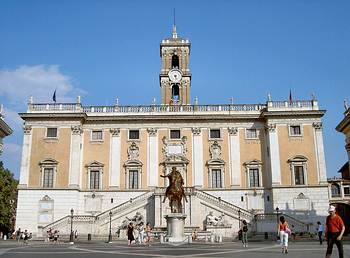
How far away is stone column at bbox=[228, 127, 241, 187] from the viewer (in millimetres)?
41531

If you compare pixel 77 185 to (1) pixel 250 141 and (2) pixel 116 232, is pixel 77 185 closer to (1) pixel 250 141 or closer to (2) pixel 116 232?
(2) pixel 116 232

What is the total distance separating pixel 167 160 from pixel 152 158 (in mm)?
1464

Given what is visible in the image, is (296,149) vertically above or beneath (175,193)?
above

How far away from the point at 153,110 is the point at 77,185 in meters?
10.2

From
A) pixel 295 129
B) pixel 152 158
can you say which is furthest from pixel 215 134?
pixel 295 129

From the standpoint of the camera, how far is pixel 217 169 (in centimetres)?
4178

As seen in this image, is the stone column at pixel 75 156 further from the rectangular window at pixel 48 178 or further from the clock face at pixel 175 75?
the clock face at pixel 175 75

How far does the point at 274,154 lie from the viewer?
4106cm

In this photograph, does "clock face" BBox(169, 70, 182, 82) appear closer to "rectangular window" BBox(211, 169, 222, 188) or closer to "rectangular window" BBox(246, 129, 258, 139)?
"rectangular window" BBox(246, 129, 258, 139)

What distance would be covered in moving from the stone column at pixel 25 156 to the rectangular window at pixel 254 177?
20.7 meters

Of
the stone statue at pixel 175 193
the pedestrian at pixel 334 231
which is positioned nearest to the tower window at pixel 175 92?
the stone statue at pixel 175 193

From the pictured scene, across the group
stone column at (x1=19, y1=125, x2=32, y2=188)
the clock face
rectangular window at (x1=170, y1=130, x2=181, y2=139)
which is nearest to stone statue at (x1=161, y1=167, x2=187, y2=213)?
rectangular window at (x1=170, y1=130, x2=181, y2=139)

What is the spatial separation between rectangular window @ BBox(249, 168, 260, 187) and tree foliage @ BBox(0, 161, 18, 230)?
26115 millimetres

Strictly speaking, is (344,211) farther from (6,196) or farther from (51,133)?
(6,196)
